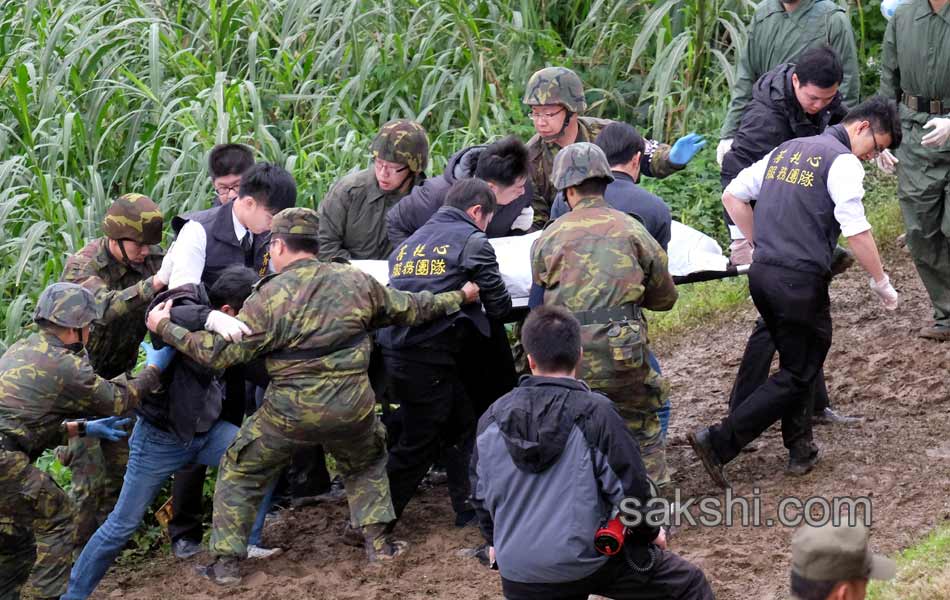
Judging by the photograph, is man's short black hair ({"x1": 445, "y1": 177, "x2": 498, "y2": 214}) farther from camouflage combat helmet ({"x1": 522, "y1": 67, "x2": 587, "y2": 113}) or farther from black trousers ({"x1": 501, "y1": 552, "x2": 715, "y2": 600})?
black trousers ({"x1": 501, "y1": 552, "x2": 715, "y2": 600})

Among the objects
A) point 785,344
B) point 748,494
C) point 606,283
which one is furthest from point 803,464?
point 606,283

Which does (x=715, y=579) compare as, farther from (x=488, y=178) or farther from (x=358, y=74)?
(x=358, y=74)

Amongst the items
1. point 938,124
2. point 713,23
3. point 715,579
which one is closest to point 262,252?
point 715,579

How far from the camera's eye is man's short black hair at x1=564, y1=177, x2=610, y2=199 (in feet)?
19.0

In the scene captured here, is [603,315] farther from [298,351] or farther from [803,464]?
[803,464]

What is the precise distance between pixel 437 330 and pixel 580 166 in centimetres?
110

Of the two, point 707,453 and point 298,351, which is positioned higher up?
point 298,351

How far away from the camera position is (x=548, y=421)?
14.0 feet

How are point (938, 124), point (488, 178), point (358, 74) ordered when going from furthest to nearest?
point (358, 74), point (938, 124), point (488, 178)

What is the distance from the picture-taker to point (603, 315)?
5695 millimetres

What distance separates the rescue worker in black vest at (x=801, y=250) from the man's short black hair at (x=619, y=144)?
67cm

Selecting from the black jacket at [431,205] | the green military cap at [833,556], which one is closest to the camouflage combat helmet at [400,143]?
the black jacket at [431,205]

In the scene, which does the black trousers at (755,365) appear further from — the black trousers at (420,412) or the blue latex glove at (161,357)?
the blue latex glove at (161,357)

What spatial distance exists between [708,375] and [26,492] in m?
4.32
